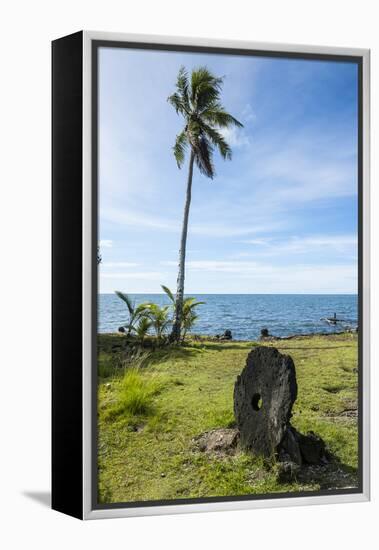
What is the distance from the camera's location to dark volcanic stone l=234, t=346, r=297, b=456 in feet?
18.3

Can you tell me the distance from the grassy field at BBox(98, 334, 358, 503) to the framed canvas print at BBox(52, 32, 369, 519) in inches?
0.6

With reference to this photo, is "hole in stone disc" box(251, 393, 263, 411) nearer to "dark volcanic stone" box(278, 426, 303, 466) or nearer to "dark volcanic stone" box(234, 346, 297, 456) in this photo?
"dark volcanic stone" box(234, 346, 297, 456)

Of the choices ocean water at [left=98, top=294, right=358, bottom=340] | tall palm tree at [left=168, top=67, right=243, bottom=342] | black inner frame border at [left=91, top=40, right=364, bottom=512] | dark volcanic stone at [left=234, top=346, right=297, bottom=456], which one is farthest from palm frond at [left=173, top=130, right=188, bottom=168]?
dark volcanic stone at [left=234, top=346, right=297, bottom=456]

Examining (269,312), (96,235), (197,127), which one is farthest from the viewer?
(269,312)

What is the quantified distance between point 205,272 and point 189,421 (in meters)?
Answer: 1.44

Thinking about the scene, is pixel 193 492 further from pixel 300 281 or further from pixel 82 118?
pixel 82 118

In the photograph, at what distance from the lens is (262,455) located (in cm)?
562

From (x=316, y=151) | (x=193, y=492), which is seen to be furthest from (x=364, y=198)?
(x=193, y=492)

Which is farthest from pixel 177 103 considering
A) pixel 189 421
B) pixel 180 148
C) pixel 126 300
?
pixel 189 421

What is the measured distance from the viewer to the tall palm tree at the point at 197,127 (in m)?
5.86

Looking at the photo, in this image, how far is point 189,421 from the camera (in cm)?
584

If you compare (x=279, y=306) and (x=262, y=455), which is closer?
(x=262, y=455)

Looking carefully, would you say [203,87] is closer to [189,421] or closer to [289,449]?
[189,421]

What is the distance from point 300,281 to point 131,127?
2.25 meters
